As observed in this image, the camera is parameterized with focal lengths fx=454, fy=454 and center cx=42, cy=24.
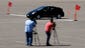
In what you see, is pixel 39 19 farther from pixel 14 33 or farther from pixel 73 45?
pixel 73 45

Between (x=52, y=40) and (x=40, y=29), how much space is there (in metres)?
7.24

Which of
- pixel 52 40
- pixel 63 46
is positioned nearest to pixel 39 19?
pixel 52 40

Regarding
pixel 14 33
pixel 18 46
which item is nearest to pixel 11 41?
pixel 18 46

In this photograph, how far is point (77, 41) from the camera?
1090 inches

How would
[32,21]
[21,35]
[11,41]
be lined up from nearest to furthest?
[32,21] < [11,41] < [21,35]

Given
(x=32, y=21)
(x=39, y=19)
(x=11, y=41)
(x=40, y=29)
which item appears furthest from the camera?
(x=39, y=19)

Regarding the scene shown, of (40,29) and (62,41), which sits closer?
(62,41)

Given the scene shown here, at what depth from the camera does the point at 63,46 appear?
25.2m

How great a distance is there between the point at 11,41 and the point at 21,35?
138 inches

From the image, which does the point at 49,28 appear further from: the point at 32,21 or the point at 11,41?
the point at 11,41

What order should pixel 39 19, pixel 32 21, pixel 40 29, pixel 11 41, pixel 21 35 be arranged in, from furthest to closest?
pixel 39 19 → pixel 40 29 → pixel 21 35 → pixel 11 41 → pixel 32 21

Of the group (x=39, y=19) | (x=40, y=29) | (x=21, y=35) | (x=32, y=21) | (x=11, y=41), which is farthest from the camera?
(x=39, y=19)

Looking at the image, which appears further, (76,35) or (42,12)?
(42,12)

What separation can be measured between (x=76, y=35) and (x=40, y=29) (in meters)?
4.93
